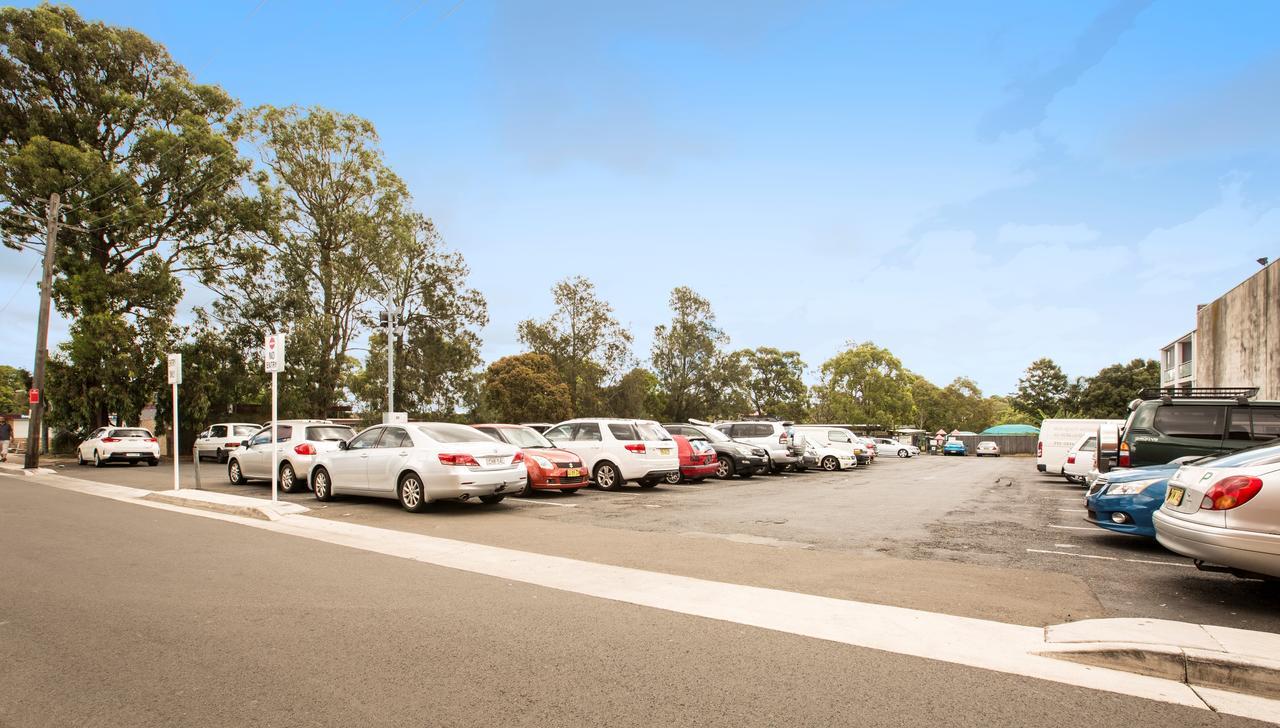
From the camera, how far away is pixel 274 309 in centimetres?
3641

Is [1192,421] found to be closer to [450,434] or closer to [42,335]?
[450,434]

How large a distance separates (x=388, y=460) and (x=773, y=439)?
15637 millimetres

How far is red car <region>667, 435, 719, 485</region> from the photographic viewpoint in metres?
19.7

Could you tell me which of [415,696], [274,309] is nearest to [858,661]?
[415,696]

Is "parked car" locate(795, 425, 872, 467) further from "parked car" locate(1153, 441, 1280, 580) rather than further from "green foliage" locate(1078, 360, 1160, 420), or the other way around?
"green foliage" locate(1078, 360, 1160, 420)

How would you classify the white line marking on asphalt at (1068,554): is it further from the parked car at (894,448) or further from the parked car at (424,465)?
the parked car at (894,448)

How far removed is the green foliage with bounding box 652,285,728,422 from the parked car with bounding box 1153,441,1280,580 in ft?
190

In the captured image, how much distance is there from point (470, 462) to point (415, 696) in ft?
26.0

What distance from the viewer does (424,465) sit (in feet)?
38.7

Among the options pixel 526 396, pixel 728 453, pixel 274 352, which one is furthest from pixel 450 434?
pixel 526 396

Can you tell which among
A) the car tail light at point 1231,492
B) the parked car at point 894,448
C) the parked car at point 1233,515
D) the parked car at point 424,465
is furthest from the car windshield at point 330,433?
the parked car at point 894,448

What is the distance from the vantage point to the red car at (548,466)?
14.6 metres

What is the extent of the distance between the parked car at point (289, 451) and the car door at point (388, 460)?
7.38 ft

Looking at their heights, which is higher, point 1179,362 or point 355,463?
point 1179,362
